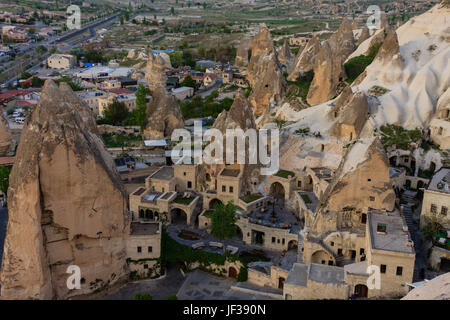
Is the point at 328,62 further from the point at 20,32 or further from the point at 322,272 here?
the point at 20,32

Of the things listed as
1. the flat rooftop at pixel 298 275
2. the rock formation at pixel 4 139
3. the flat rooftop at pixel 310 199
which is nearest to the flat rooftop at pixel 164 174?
the flat rooftop at pixel 310 199

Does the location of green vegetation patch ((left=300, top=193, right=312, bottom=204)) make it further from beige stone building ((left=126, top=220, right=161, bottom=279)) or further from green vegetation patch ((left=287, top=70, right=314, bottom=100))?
green vegetation patch ((left=287, top=70, right=314, bottom=100))

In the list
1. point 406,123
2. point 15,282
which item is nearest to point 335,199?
point 406,123

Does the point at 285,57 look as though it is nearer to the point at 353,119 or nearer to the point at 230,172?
the point at 353,119

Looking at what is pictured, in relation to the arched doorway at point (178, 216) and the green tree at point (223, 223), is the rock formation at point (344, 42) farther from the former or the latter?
the green tree at point (223, 223)

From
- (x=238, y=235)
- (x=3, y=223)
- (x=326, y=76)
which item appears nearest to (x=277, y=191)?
(x=238, y=235)

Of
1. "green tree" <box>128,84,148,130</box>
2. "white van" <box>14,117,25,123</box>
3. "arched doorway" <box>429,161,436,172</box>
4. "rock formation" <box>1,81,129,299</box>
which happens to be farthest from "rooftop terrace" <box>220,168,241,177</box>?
"white van" <box>14,117,25,123</box>
